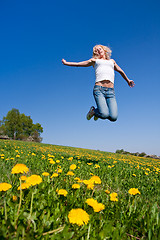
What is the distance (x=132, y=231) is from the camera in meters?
1.38

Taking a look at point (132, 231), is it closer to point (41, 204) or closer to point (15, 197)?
point (41, 204)

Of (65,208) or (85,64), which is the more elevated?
(85,64)

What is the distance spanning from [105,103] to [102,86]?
54cm

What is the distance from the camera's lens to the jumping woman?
444 centimetres

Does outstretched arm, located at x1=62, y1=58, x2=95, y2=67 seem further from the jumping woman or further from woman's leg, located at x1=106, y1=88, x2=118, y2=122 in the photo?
woman's leg, located at x1=106, y1=88, x2=118, y2=122

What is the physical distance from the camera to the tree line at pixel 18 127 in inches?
2185

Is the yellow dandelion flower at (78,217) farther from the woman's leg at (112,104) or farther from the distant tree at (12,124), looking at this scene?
the distant tree at (12,124)

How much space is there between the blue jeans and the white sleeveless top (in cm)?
30

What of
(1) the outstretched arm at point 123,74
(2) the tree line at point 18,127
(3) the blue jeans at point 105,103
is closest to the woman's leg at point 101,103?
(3) the blue jeans at point 105,103

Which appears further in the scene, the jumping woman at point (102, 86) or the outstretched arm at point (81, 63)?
the outstretched arm at point (81, 63)

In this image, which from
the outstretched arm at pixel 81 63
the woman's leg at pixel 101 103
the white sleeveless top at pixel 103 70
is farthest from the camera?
the outstretched arm at pixel 81 63

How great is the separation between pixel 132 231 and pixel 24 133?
60.6 m

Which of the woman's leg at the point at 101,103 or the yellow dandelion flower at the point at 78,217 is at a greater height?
the woman's leg at the point at 101,103

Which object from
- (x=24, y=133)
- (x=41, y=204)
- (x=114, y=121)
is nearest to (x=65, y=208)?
(x=41, y=204)
